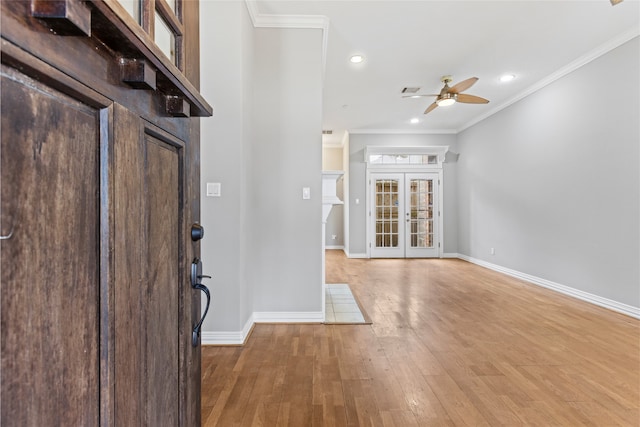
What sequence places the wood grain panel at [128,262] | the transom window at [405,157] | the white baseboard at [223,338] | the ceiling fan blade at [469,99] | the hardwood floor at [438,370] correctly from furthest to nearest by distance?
1. the transom window at [405,157]
2. the ceiling fan blade at [469,99]
3. the white baseboard at [223,338]
4. the hardwood floor at [438,370]
5. the wood grain panel at [128,262]

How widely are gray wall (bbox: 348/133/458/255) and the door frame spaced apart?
0.23 feet

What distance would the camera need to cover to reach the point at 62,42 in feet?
1.23

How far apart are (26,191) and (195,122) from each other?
24.0 inches

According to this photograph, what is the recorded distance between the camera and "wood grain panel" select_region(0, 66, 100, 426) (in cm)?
32

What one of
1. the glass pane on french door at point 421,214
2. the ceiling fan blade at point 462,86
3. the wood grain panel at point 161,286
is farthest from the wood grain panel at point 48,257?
the glass pane on french door at point 421,214

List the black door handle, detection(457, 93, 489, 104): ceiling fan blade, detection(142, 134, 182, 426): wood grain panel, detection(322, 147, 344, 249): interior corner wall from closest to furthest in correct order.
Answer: detection(142, 134, 182, 426): wood grain panel < the black door handle < detection(457, 93, 489, 104): ceiling fan blade < detection(322, 147, 344, 249): interior corner wall

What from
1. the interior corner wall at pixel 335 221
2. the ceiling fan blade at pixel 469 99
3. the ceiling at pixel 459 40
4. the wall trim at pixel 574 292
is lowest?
the wall trim at pixel 574 292

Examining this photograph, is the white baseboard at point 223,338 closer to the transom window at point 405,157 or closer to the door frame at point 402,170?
the door frame at point 402,170

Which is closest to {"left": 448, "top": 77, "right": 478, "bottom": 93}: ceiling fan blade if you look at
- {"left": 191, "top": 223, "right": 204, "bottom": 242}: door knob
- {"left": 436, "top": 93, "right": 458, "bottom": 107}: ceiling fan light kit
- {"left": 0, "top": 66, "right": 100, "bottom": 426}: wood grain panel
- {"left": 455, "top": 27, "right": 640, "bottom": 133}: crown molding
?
{"left": 436, "top": 93, "right": 458, "bottom": 107}: ceiling fan light kit

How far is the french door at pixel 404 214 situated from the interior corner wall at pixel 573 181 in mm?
1293

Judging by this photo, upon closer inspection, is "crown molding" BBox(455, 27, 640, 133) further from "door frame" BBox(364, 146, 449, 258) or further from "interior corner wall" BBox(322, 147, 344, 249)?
"interior corner wall" BBox(322, 147, 344, 249)

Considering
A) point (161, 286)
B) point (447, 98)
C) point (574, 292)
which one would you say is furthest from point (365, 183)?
point (161, 286)

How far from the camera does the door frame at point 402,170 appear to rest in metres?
6.52

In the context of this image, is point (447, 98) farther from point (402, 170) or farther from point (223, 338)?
point (223, 338)
